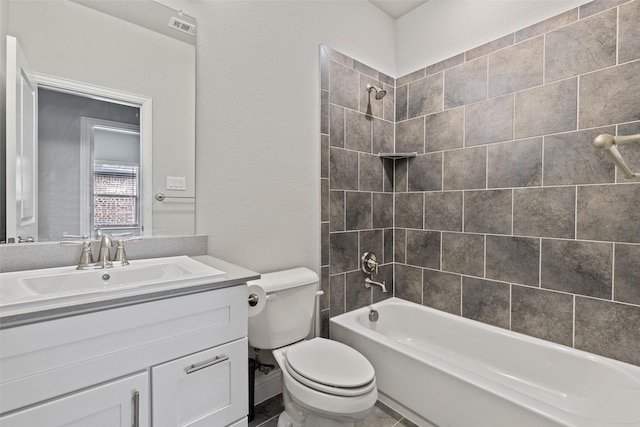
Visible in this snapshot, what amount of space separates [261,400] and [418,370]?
3.13ft

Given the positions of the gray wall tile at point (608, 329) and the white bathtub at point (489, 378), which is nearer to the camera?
the white bathtub at point (489, 378)

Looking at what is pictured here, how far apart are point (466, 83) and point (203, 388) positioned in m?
2.30

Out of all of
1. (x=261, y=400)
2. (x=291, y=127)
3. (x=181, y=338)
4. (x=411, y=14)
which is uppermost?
(x=411, y=14)

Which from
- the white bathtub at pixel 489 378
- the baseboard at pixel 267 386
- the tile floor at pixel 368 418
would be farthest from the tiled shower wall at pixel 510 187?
the tile floor at pixel 368 418

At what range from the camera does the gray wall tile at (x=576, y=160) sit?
1.58 m

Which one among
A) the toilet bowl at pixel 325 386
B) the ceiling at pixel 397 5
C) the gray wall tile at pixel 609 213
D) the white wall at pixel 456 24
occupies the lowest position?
the toilet bowl at pixel 325 386

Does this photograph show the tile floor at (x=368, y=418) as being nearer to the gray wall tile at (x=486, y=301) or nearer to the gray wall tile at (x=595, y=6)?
the gray wall tile at (x=486, y=301)

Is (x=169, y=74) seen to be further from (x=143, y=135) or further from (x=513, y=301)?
(x=513, y=301)

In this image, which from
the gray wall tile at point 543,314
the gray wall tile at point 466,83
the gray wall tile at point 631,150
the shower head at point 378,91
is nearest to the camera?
the gray wall tile at point 631,150

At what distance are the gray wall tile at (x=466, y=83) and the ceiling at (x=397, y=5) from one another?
659mm

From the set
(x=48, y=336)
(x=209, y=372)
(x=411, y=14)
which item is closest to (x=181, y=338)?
(x=209, y=372)

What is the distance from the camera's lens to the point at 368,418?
1.75 metres

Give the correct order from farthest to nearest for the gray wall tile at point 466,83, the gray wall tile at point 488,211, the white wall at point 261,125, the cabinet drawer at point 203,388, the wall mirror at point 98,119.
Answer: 1. the gray wall tile at point 466,83
2. the gray wall tile at point 488,211
3. the white wall at point 261,125
4. the wall mirror at point 98,119
5. the cabinet drawer at point 203,388

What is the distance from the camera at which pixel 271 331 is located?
5.41 ft
